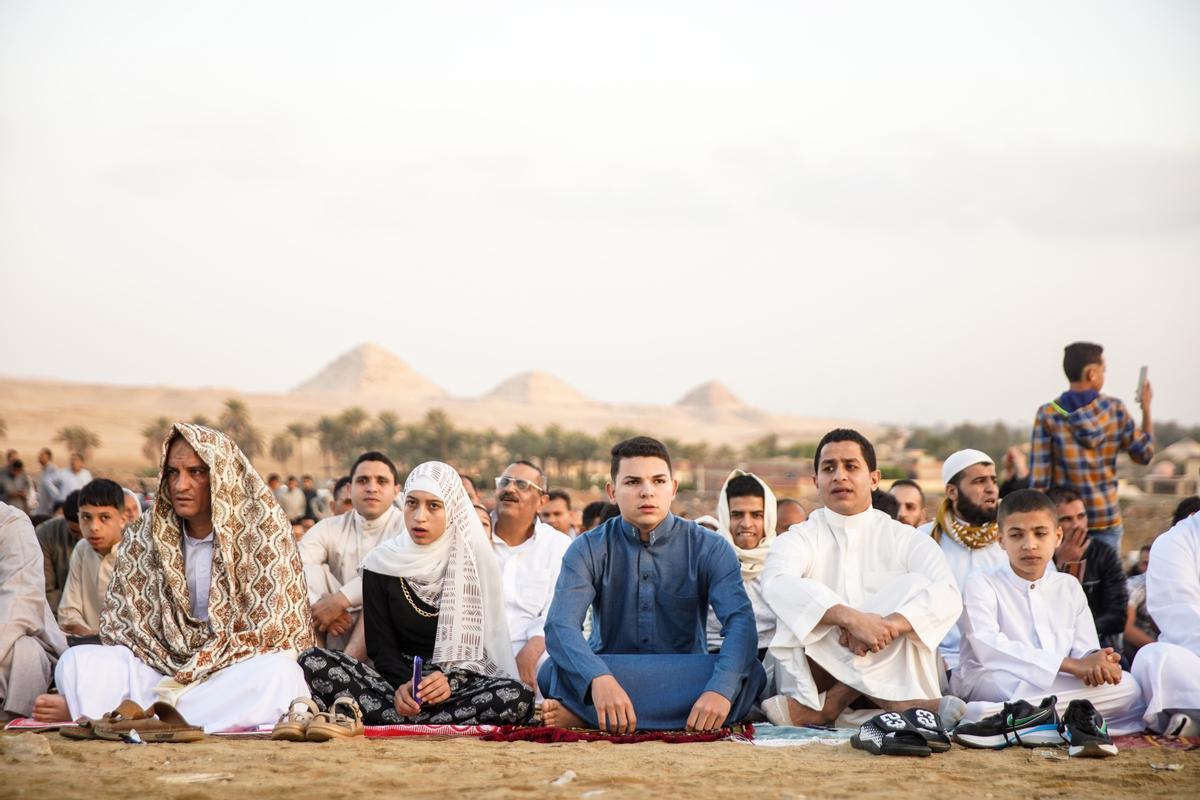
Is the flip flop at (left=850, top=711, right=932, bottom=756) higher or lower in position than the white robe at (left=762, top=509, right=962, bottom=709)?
lower

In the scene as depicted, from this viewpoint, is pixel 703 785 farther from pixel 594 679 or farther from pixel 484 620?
pixel 484 620

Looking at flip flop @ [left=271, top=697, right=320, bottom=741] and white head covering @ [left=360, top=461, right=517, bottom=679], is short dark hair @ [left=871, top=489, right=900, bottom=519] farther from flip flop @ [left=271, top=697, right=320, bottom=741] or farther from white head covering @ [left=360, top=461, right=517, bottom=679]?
flip flop @ [left=271, top=697, right=320, bottom=741]

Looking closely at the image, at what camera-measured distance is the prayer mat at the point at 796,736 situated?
17.6 ft

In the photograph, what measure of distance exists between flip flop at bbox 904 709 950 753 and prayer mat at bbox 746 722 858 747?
12.6 inches

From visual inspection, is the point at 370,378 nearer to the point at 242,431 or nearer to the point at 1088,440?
the point at 242,431

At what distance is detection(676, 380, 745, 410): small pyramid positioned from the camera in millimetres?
115000

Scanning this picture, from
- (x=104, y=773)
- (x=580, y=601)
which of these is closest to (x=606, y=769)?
(x=580, y=601)

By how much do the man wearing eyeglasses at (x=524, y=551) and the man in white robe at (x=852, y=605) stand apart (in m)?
1.68

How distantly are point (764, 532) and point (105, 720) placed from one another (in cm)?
372

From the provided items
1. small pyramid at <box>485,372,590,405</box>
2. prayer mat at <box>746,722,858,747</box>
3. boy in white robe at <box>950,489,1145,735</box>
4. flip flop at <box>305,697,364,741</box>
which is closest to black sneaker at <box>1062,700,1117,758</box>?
boy in white robe at <box>950,489,1145,735</box>

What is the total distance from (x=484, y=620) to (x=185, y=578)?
1517 millimetres

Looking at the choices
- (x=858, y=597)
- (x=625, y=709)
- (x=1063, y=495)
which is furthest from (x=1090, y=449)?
(x=625, y=709)

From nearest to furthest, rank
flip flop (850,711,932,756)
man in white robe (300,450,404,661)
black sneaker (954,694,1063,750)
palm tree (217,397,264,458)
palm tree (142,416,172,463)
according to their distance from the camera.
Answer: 1. flip flop (850,711,932,756)
2. black sneaker (954,694,1063,750)
3. man in white robe (300,450,404,661)
4. palm tree (142,416,172,463)
5. palm tree (217,397,264,458)

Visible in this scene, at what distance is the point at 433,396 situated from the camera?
11112 cm
